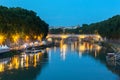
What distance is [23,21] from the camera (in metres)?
107

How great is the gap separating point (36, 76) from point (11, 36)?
42.0 metres

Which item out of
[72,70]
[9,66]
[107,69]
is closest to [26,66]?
[9,66]

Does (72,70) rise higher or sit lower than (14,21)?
lower

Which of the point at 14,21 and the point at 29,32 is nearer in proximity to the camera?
the point at 14,21

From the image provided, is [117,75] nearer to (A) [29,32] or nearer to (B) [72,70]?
(B) [72,70]

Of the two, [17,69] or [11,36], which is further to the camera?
[11,36]

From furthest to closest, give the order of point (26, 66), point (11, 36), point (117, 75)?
point (11, 36), point (26, 66), point (117, 75)

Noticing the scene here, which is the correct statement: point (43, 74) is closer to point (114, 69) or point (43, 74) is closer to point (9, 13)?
point (114, 69)

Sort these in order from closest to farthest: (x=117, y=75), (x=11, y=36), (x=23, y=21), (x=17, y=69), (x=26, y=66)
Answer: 1. (x=117, y=75)
2. (x=17, y=69)
3. (x=26, y=66)
4. (x=11, y=36)
5. (x=23, y=21)

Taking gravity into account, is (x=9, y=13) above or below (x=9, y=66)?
above

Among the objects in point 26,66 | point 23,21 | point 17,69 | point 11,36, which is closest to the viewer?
point 17,69

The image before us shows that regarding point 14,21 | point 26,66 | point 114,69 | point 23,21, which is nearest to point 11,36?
point 14,21

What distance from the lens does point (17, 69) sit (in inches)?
2203

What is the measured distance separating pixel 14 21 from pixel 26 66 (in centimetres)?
3956
